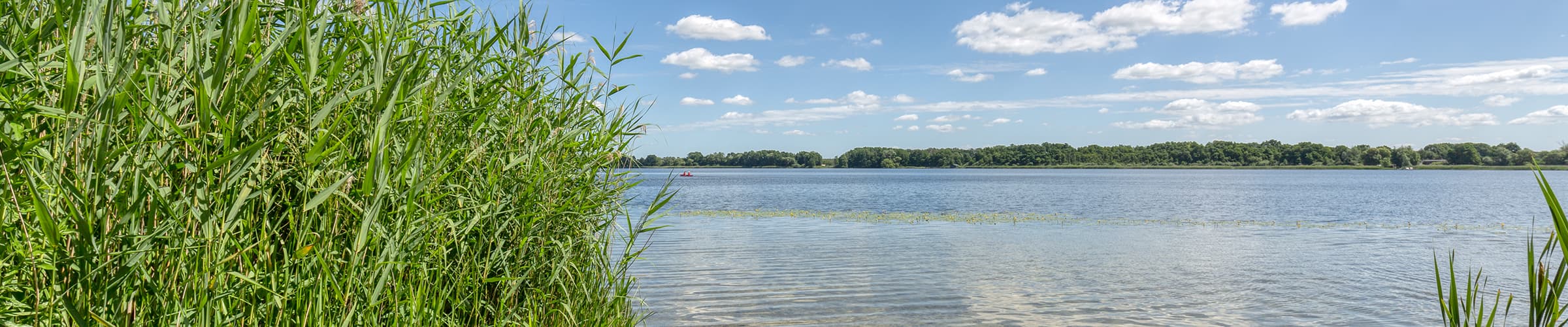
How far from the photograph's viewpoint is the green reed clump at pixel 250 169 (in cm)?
236

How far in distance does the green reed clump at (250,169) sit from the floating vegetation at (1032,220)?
18.8 metres

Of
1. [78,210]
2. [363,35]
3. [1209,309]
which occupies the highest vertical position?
[363,35]

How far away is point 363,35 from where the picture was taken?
356 centimetres

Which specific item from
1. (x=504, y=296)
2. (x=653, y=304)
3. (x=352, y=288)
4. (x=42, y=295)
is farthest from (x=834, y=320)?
(x=42, y=295)

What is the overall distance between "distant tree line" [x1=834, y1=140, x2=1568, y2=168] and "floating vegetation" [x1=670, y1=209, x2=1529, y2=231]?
122787 mm

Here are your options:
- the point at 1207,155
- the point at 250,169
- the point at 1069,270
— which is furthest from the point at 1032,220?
the point at 1207,155

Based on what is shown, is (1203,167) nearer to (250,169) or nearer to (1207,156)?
(1207,156)

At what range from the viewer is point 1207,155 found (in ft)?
520

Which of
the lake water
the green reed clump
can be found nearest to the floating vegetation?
the lake water

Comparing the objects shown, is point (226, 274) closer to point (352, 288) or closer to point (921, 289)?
point (352, 288)

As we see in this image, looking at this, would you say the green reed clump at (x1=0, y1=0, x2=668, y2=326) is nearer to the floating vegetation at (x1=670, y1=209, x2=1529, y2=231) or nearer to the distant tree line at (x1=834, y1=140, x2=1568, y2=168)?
the floating vegetation at (x1=670, y1=209, x2=1529, y2=231)

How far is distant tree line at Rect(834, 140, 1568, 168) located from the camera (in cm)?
13450

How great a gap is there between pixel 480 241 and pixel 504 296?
0.33 metres

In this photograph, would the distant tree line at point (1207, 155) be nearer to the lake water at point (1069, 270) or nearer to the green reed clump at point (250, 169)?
the lake water at point (1069, 270)
